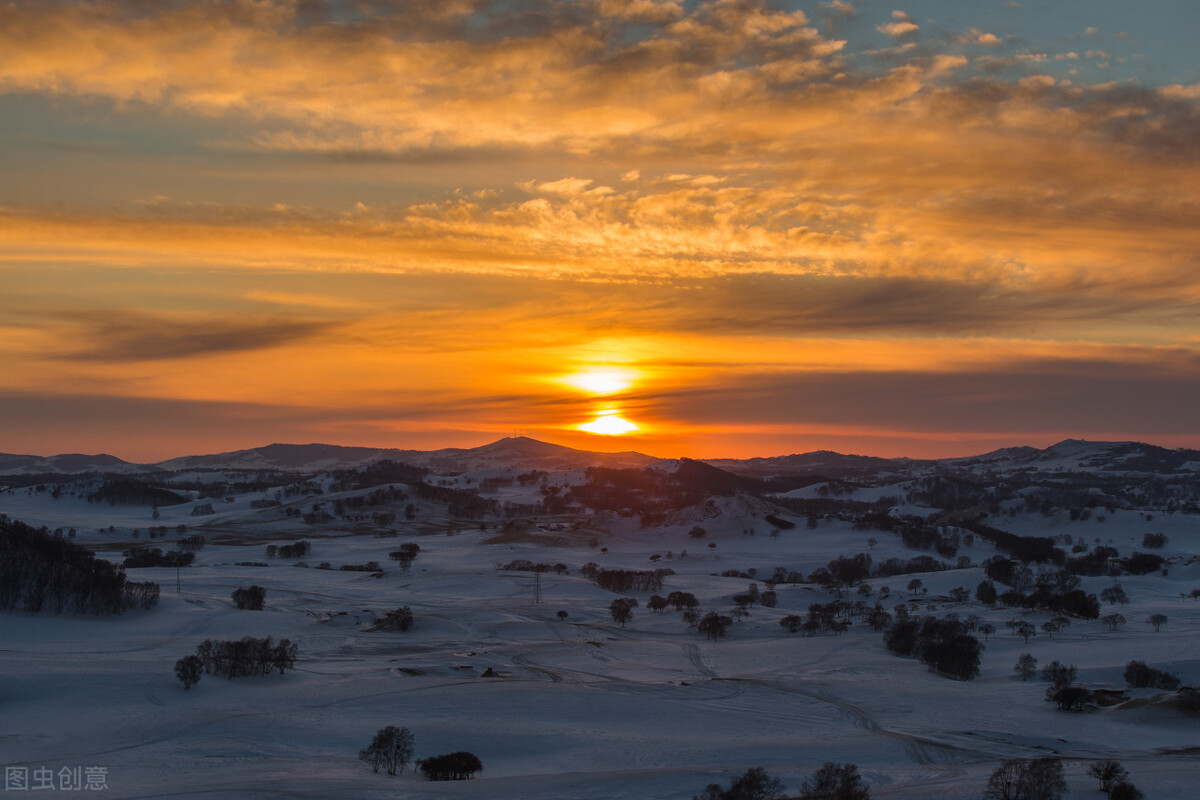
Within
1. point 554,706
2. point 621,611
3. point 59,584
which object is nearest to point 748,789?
point 554,706

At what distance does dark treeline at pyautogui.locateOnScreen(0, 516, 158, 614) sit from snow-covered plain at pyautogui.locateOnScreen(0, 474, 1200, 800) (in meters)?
2.89

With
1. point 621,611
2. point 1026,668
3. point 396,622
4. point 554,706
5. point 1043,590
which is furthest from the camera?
point 1043,590

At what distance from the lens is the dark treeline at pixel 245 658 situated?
67.7 metres

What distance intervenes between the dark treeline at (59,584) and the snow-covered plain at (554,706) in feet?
9.49

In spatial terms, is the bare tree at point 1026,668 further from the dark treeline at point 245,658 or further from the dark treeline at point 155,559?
the dark treeline at point 155,559

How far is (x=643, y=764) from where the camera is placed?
4775 centimetres

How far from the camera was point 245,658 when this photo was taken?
68.6 m

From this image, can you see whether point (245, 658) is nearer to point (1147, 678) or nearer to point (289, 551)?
point (1147, 678)

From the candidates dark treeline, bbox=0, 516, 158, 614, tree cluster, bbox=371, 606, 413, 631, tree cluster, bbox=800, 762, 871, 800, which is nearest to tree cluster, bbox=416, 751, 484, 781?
tree cluster, bbox=800, 762, 871, 800

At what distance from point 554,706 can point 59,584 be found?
69115 millimetres

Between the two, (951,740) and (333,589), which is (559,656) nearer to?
(951,740)

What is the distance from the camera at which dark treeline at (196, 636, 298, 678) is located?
67688mm

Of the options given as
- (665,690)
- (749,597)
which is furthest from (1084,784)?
(749,597)

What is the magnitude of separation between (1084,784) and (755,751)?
16.4 meters
